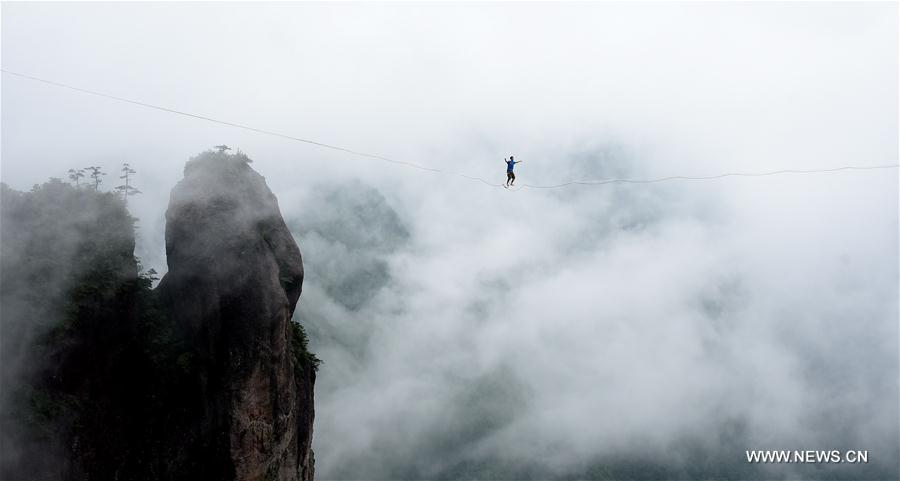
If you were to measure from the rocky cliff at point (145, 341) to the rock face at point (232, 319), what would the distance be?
0.05 meters

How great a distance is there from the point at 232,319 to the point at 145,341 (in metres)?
3.64

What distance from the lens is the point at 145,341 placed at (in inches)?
1026

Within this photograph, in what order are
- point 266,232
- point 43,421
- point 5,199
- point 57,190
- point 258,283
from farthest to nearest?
point 266,232
point 258,283
point 57,190
point 5,199
point 43,421

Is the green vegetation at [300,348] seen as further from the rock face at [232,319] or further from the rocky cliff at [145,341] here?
the rocky cliff at [145,341]

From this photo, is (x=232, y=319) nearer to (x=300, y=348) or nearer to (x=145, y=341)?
(x=145, y=341)

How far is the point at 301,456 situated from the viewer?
31.8 m

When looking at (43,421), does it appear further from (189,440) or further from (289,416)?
(289,416)

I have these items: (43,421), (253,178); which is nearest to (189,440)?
(43,421)

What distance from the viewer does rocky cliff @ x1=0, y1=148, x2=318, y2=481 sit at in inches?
873

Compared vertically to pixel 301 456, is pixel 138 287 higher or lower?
higher

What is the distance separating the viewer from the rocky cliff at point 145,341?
873 inches

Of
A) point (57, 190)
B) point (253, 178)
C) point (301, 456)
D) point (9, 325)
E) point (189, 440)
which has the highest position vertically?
point (253, 178)

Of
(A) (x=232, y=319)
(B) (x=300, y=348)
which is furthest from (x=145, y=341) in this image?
(B) (x=300, y=348)

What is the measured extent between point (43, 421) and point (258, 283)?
9.43 meters
